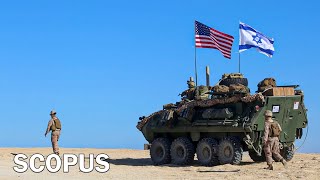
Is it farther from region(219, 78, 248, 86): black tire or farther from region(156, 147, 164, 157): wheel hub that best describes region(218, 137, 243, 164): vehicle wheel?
region(156, 147, 164, 157): wheel hub

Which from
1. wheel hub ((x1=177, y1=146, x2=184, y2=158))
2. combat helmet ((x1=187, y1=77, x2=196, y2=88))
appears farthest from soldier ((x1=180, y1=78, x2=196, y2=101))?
wheel hub ((x1=177, y1=146, x2=184, y2=158))

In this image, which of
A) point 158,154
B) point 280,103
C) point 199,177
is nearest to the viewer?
point 199,177

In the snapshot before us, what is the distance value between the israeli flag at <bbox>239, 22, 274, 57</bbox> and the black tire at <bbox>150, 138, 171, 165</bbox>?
442cm

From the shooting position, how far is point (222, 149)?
20.1 meters

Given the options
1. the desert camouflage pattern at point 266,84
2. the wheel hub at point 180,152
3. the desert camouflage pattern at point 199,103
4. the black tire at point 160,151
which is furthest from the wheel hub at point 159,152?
the desert camouflage pattern at point 266,84

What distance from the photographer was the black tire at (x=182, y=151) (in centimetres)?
2142

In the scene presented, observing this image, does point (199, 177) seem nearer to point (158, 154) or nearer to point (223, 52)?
point (158, 154)

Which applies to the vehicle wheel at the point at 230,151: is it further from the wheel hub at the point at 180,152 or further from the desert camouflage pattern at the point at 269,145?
the desert camouflage pattern at the point at 269,145

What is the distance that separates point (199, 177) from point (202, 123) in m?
4.38

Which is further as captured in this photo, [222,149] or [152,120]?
[152,120]

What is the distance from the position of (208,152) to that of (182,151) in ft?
4.30

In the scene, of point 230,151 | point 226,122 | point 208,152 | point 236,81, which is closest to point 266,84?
point 236,81

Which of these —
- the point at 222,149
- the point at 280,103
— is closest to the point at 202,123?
the point at 222,149

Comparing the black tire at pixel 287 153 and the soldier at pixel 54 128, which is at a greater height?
the soldier at pixel 54 128
